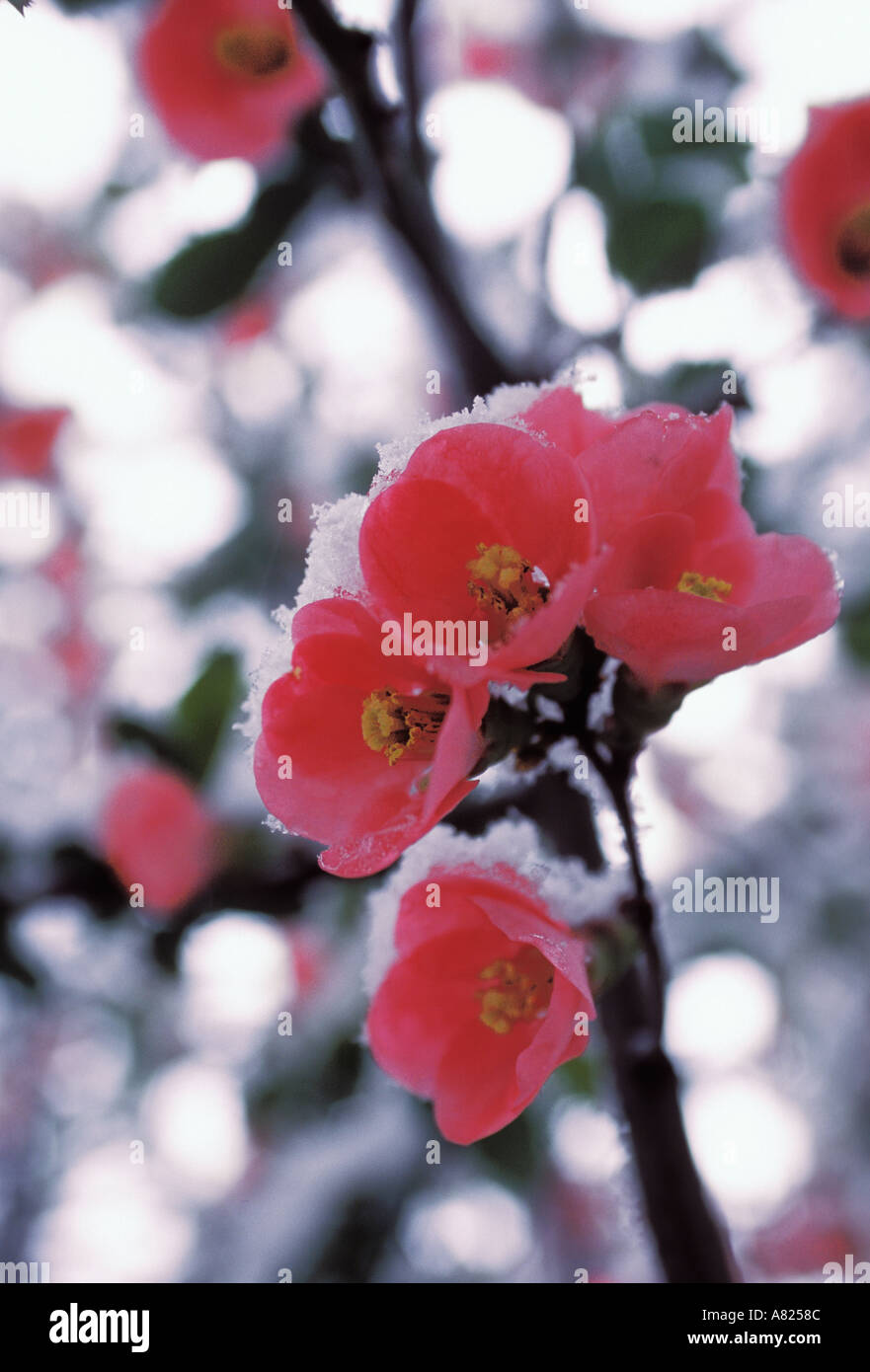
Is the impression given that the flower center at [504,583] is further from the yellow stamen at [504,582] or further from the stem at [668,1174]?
the stem at [668,1174]

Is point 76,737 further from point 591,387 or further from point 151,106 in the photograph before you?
point 591,387

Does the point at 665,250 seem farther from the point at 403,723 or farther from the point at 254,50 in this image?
the point at 403,723

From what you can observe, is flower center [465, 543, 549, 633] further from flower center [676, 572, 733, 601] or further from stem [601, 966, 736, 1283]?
stem [601, 966, 736, 1283]

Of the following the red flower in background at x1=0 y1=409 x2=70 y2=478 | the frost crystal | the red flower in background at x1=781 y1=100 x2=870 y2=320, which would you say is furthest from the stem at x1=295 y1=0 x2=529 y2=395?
the red flower in background at x1=0 y1=409 x2=70 y2=478

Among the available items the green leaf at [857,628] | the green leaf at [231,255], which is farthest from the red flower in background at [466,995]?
the green leaf at [857,628]
